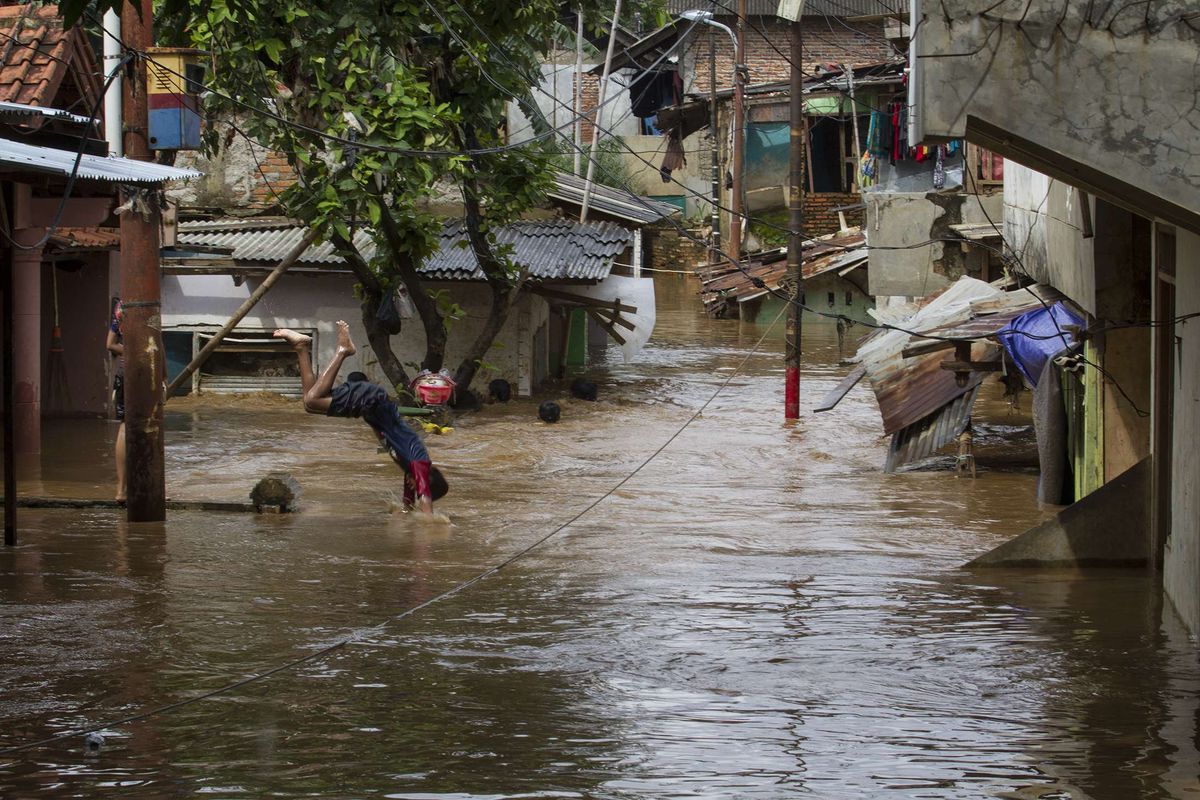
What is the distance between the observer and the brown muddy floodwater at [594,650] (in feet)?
19.0

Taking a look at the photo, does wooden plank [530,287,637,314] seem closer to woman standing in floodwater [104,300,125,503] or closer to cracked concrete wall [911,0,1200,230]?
woman standing in floodwater [104,300,125,503]

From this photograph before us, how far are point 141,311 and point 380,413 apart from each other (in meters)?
2.16

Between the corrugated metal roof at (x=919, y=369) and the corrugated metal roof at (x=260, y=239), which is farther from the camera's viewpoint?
the corrugated metal roof at (x=260, y=239)

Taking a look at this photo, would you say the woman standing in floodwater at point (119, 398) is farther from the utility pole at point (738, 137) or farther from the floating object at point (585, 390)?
the utility pole at point (738, 137)

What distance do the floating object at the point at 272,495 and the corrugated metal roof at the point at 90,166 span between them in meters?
2.69

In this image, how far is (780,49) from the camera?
43.6m

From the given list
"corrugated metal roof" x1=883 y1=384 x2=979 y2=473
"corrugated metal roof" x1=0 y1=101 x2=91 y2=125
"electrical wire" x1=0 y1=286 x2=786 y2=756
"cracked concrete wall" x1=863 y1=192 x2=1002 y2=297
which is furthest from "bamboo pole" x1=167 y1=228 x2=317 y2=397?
"cracked concrete wall" x1=863 y1=192 x2=1002 y2=297

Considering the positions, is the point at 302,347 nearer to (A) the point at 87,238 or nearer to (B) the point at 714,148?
(A) the point at 87,238

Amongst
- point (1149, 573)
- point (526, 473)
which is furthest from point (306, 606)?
point (526, 473)

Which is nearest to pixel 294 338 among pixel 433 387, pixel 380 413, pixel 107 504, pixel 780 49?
pixel 380 413

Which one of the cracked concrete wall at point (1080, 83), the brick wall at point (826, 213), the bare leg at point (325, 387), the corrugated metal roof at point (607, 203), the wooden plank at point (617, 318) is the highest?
the brick wall at point (826, 213)

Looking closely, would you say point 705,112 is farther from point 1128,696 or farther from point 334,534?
point 1128,696

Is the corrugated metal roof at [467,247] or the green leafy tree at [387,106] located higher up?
the green leafy tree at [387,106]

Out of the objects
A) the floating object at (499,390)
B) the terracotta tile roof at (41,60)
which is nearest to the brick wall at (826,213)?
the floating object at (499,390)
